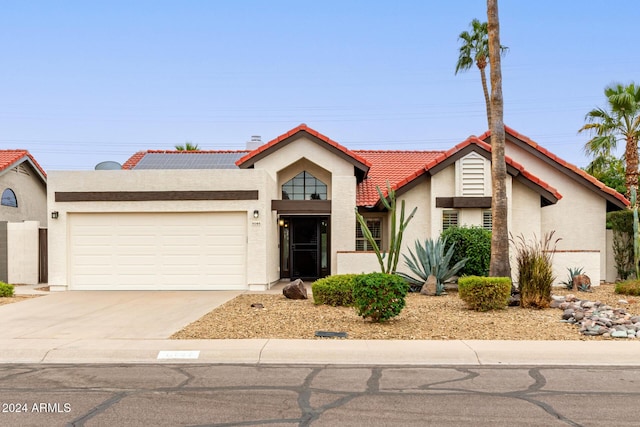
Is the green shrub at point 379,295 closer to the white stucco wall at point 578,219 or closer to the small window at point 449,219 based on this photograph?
the small window at point 449,219

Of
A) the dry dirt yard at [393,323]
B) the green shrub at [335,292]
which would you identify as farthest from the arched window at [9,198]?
the green shrub at [335,292]

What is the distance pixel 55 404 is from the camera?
571cm

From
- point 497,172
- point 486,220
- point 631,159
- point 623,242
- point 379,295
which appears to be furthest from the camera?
point 631,159

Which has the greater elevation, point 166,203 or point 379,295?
point 166,203

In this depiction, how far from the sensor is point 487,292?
11.4 meters

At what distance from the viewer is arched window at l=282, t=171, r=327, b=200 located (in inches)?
768

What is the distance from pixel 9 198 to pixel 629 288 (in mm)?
24012

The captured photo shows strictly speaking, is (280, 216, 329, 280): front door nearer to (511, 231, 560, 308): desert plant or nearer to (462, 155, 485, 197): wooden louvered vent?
(462, 155, 485, 197): wooden louvered vent

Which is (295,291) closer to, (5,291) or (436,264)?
(436,264)

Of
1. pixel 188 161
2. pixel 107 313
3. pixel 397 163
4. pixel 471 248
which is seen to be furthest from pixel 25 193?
pixel 471 248

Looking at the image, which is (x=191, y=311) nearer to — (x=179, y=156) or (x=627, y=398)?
(x=627, y=398)

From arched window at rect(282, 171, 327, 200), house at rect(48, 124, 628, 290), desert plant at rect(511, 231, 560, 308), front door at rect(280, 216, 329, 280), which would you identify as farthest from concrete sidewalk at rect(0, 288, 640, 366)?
arched window at rect(282, 171, 327, 200)

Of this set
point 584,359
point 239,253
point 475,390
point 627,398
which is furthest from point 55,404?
point 239,253

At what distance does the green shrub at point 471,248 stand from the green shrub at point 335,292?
14.6ft
